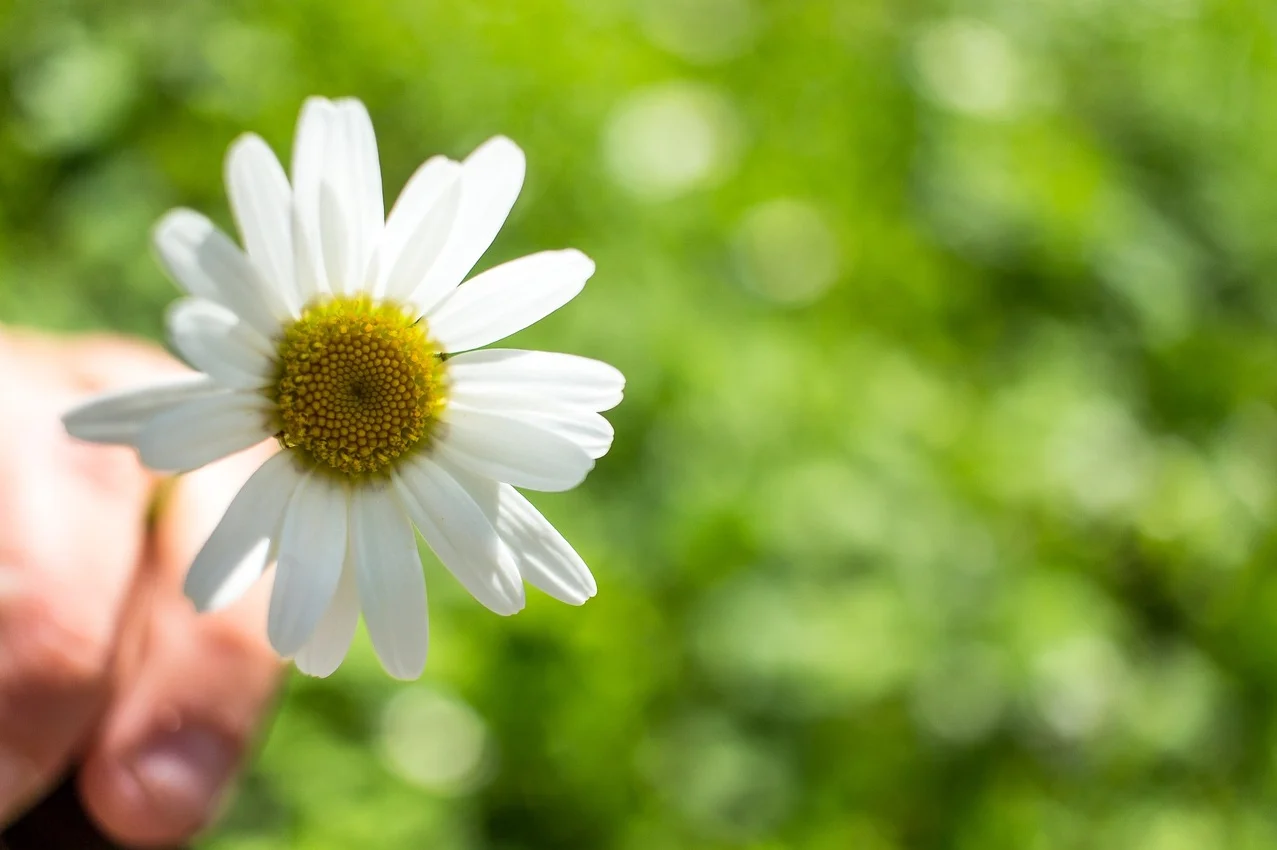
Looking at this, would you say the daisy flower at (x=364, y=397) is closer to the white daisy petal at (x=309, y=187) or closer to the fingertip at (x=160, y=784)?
the white daisy petal at (x=309, y=187)

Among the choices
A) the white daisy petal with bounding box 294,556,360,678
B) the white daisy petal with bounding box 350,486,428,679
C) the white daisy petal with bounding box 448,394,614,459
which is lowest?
the white daisy petal with bounding box 294,556,360,678

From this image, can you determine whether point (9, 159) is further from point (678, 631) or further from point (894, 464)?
point (894, 464)

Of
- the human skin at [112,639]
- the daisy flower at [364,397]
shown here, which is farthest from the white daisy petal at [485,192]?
the human skin at [112,639]

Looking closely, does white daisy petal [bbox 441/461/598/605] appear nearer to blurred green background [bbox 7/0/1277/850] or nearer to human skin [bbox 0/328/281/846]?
human skin [bbox 0/328/281/846]

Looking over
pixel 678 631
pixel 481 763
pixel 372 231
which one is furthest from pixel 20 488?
pixel 678 631

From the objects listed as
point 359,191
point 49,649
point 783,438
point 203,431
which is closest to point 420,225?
point 359,191

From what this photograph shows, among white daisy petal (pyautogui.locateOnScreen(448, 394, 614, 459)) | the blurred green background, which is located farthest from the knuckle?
the blurred green background

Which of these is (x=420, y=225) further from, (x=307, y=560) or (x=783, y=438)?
(x=783, y=438)
